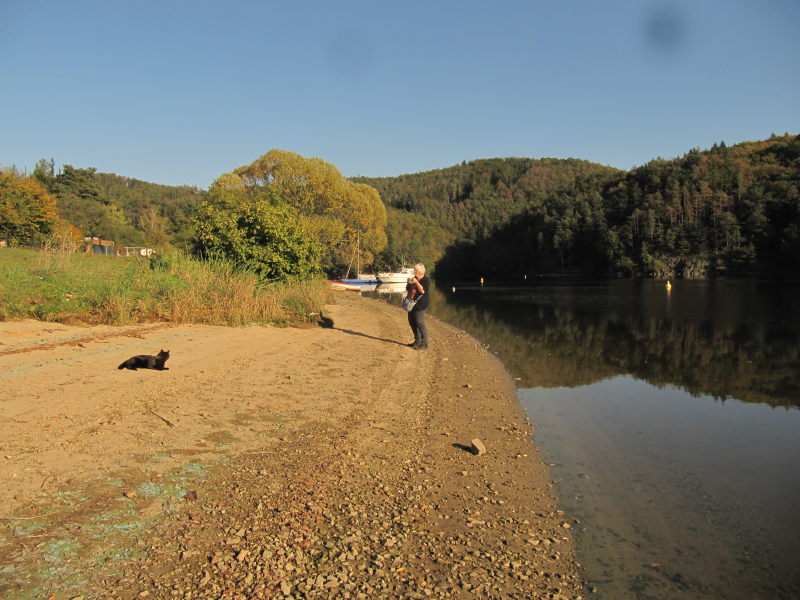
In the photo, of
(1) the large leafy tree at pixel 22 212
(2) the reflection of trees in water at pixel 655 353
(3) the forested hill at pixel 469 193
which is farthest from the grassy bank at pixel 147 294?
(3) the forested hill at pixel 469 193

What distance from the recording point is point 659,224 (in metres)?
88.6

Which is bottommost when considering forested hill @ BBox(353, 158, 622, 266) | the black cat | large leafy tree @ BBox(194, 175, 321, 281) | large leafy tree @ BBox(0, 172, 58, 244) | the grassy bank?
the black cat


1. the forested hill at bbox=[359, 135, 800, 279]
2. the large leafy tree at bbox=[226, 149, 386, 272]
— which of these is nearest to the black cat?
the large leafy tree at bbox=[226, 149, 386, 272]

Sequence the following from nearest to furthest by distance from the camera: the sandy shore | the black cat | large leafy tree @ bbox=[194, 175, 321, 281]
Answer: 1. the sandy shore
2. the black cat
3. large leafy tree @ bbox=[194, 175, 321, 281]

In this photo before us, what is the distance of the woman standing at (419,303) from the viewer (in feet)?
40.8

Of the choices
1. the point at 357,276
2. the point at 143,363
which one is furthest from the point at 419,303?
the point at 357,276

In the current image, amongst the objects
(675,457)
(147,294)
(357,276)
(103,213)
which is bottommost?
(675,457)

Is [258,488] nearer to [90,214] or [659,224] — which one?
[90,214]

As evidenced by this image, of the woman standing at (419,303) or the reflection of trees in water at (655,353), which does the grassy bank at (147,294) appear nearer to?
the woman standing at (419,303)

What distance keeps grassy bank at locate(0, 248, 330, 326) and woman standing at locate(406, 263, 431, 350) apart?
4198mm

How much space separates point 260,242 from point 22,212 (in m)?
36.1

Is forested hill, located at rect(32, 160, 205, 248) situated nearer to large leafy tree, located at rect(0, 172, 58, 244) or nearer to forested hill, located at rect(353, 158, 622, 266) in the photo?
large leafy tree, located at rect(0, 172, 58, 244)

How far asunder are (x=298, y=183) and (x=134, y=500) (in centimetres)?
4149

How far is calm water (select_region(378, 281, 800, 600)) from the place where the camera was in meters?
3.88
